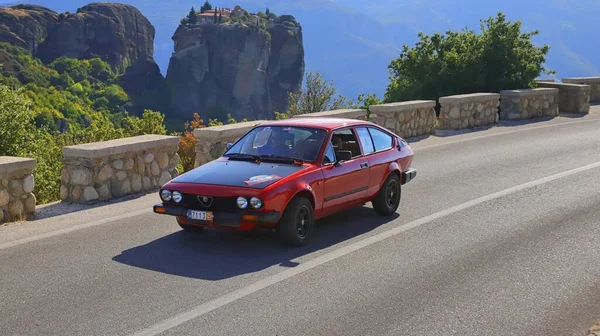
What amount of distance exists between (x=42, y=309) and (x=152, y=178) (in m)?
5.56

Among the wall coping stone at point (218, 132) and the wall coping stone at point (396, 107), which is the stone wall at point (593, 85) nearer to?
the wall coping stone at point (396, 107)

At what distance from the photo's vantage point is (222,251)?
8.55 metres

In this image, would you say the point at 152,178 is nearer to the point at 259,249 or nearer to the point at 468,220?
the point at 259,249

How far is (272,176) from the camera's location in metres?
8.70

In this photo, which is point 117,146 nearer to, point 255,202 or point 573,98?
point 255,202

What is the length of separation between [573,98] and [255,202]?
20.9m

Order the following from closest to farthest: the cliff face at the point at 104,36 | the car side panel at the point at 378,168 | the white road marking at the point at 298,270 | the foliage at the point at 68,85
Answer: the white road marking at the point at 298,270 < the car side panel at the point at 378,168 < the foliage at the point at 68,85 < the cliff face at the point at 104,36

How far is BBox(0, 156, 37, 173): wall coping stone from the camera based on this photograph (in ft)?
31.8

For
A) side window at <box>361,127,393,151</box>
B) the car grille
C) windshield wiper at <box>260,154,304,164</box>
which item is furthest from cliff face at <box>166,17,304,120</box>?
the car grille

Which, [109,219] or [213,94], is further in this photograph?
[213,94]

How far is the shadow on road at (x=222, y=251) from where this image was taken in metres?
7.86

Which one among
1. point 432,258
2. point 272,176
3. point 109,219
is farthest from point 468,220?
point 109,219


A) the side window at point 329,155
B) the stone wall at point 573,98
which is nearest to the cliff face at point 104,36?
the stone wall at point 573,98

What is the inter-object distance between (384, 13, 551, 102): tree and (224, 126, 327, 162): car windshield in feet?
57.4
